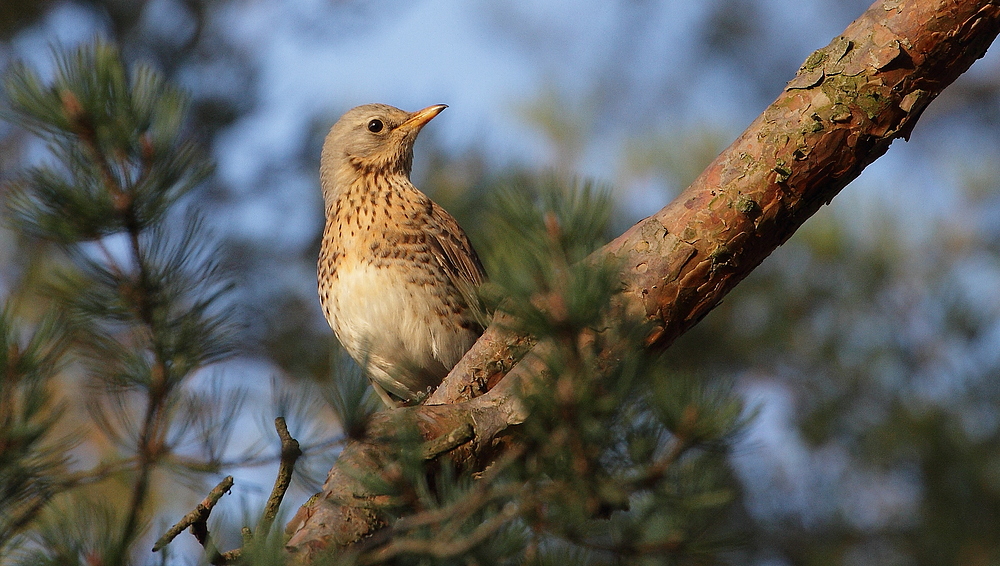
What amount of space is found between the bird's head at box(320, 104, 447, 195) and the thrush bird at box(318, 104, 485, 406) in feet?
0.69

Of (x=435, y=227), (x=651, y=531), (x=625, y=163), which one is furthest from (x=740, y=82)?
(x=651, y=531)

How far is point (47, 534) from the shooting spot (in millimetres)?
2121

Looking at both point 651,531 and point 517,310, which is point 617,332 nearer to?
point 517,310

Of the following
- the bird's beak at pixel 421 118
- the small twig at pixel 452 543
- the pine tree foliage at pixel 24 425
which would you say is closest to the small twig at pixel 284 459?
the small twig at pixel 452 543

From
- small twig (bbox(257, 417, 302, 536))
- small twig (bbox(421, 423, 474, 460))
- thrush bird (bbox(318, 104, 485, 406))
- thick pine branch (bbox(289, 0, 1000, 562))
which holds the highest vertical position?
thrush bird (bbox(318, 104, 485, 406))

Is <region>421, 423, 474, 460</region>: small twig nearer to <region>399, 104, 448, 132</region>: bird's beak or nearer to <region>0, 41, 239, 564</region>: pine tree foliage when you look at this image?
<region>0, 41, 239, 564</region>: pine tree foliage

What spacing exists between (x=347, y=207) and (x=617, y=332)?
110 inches

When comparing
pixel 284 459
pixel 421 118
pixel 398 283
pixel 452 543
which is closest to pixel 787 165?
pixel 452 543

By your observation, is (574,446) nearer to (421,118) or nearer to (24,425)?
(24,425)

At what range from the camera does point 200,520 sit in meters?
2.31

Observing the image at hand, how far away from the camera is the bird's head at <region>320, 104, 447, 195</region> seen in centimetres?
484

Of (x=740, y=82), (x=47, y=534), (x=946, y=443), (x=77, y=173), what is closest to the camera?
(x=47, y=534)

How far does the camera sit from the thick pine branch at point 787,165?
2.56 m

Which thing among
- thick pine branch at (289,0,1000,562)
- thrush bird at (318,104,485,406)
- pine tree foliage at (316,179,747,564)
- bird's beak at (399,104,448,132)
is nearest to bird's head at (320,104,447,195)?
bird's beak at (399,104,448,132)
